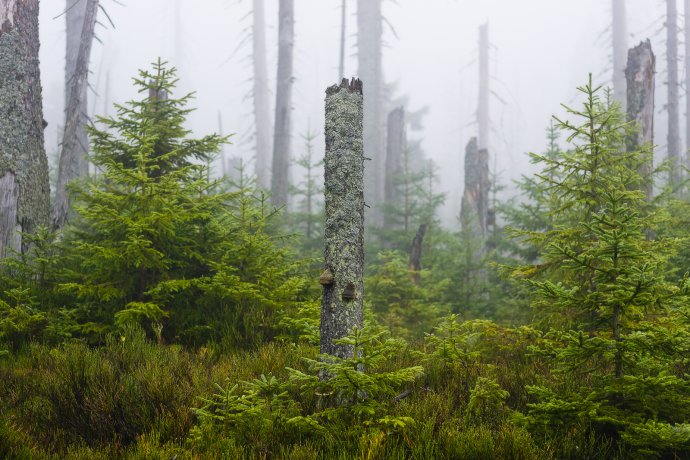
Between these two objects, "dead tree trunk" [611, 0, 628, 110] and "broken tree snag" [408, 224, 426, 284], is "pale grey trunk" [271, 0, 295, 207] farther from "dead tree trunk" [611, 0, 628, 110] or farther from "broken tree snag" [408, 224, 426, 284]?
"dead tree trunk" [611, 0, 628, 110]

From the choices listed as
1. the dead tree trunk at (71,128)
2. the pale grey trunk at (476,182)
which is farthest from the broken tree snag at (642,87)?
the dead tree trunk at (71,128)

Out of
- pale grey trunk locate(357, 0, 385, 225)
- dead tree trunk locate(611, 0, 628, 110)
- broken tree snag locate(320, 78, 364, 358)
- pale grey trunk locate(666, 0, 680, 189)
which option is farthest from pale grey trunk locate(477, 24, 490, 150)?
broken tree snag locate(320, 78, 364, 358)

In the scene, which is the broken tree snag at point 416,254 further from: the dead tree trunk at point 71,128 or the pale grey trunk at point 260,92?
the pale grey trunk at point 260,92

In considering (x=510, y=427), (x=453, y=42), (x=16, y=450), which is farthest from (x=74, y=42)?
(x=453, y=42)

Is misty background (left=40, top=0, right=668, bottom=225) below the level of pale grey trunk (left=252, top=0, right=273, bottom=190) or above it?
above

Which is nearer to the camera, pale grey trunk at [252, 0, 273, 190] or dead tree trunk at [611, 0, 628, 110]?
dead tree trunk at [611, 0, 628, 110]

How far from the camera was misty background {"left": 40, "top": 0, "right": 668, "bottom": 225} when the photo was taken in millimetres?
61531

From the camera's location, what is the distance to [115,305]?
5496mm

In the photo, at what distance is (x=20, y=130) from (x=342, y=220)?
5.69 m

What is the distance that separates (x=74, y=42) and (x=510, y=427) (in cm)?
1698

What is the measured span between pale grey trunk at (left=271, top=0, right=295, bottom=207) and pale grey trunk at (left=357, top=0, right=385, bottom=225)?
338cm

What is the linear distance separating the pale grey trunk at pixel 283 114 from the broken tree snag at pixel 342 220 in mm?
10902

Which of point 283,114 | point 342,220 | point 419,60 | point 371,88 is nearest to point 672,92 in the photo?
point 371,88

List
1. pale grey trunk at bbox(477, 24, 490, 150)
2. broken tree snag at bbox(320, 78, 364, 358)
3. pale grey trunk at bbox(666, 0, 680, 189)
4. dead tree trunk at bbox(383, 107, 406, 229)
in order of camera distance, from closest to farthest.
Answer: broken tree snag at bbox(320, 78, 364, 358) → dead tree trunk at bbox(383, 107, 406, 229) → pale grey trunk at bbox(666, 0, 680, 189) → pale grey trunk at bbox(477, 24, 490, 150)
